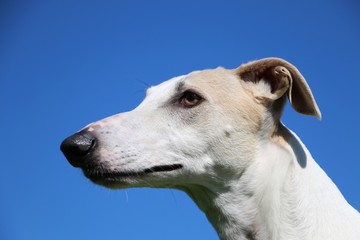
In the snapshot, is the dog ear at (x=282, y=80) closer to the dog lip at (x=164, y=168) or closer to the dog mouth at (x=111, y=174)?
the dog lip at (x=164, y=168)

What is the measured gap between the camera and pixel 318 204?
16.6ft

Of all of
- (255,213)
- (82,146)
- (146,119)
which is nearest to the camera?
(82,146)

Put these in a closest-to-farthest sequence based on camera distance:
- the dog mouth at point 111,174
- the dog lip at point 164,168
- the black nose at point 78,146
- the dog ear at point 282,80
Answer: the black nose at point 78,146 < the dog mouth at point 111,174 < the dog lip at point 164,168 < the dog ear at point 282,80

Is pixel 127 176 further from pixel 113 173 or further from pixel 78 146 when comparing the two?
pixel 78 146

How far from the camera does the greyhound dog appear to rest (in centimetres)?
496

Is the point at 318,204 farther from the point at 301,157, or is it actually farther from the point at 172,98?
the point at 172,98

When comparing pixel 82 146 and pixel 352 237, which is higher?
pixel 82 146

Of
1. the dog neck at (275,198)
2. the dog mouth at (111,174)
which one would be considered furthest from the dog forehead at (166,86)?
the dog neck at (275,198)

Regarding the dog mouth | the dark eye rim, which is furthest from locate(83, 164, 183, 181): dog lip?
the dark eye rim

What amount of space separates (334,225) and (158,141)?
2.22 m

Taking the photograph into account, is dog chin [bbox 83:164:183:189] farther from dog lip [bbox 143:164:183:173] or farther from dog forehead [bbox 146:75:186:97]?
dog forehead [bbox 146:75:186:97]

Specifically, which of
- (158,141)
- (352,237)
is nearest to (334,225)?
(352,237)

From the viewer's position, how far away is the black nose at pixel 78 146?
15.7 feet

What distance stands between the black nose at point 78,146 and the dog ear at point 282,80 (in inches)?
87.8
